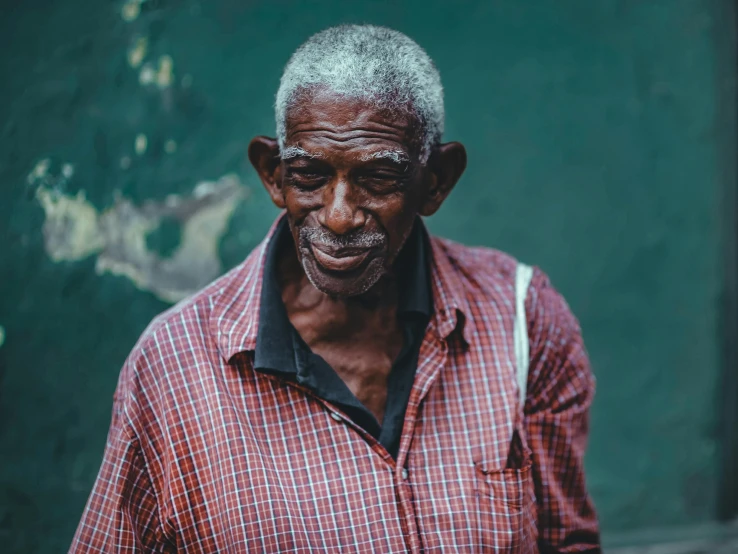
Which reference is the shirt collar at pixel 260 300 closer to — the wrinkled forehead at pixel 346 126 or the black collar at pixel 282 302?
the black collar at pixel 282 302

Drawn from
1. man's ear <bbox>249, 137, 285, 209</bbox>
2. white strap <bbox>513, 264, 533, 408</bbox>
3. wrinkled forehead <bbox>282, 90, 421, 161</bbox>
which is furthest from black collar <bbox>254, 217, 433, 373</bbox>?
wrinkled forehead <bbox>282, 90, 421, 161</bbox>

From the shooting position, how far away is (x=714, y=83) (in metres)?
3.41

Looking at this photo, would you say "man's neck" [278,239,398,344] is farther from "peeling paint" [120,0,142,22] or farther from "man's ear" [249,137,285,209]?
"peeling paint" [120,0,142,22]

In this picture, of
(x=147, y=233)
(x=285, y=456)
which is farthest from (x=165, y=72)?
(x=285, y=456)

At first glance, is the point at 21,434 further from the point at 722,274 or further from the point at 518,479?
the point at 722,274

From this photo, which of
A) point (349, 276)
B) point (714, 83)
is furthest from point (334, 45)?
point (714, 83)

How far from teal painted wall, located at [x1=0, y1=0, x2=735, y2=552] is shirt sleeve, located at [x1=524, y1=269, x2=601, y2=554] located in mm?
1128

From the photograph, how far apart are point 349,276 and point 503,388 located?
51 centimetres

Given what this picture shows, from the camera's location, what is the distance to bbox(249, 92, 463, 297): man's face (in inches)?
A: 67.2

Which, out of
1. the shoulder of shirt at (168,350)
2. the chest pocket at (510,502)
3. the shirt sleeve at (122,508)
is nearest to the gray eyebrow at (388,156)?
the shoulder of shirt at (168,350)

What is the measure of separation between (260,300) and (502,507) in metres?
0.79

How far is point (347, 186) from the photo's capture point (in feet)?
5.70

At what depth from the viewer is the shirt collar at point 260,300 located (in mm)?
1826

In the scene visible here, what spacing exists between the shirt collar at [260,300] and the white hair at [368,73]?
34 cm
